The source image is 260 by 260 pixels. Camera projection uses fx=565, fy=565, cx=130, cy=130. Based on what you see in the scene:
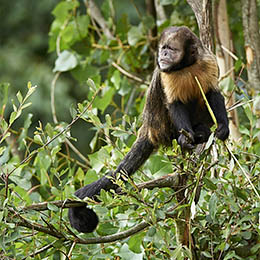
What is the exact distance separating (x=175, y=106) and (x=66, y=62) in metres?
1.36

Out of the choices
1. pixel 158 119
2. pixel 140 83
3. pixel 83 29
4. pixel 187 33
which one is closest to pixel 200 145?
pixel 158 119

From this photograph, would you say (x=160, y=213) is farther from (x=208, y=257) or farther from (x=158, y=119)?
(x=158, y=119)

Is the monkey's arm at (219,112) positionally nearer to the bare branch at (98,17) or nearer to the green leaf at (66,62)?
the green leaf at (66,62)

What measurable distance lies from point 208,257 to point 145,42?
197 cm

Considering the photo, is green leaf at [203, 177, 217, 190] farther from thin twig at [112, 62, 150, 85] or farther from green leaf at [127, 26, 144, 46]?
green leaf at [127, 26, 144, 46]

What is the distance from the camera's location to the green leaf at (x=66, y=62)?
149 inches

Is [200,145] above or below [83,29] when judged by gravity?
below

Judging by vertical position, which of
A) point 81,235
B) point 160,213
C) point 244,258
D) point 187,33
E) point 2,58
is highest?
point 187,33

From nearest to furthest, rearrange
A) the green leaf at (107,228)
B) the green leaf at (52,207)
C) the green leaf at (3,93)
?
the green leaf at (52,207) → the green leaf at (3,93) → the green leaf at (107,228)

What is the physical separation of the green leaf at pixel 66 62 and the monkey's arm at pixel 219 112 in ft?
4.59

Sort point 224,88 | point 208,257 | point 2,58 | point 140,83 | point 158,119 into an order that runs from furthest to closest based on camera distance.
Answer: point 2,58
point 140,83
point 224,88
point 158,119
point 208,257

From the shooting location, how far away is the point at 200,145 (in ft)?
8.55

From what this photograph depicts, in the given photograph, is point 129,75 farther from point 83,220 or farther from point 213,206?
point 213,206

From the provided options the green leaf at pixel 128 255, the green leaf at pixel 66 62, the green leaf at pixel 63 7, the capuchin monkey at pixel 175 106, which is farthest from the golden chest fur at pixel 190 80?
the green leaf at pixel 63 7
